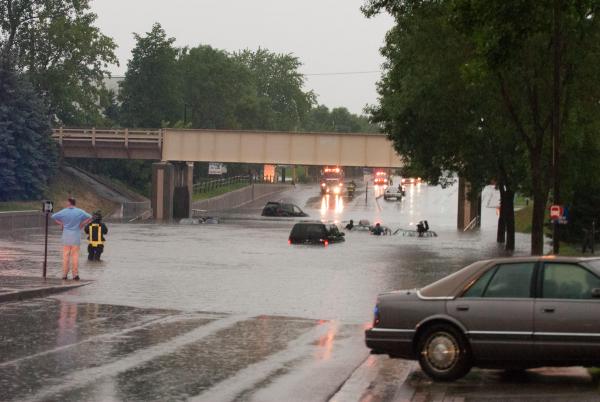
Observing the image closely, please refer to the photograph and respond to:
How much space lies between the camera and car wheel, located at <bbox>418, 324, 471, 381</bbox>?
38.5ft

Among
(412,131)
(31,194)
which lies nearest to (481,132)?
(412,131)

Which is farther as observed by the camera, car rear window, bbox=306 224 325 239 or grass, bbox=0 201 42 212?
grass, bbox=0 201 42 212

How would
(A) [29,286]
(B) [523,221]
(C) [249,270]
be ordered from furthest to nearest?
(B) [523,221] → (C) [249,270] → (A) [29,286]

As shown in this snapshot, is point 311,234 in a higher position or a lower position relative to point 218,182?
lower

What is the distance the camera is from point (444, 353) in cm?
1184

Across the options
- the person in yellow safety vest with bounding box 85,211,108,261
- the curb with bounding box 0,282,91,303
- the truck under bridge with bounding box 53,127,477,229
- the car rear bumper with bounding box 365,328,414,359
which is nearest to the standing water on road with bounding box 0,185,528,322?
the curb with bounding box 0,282,91,303

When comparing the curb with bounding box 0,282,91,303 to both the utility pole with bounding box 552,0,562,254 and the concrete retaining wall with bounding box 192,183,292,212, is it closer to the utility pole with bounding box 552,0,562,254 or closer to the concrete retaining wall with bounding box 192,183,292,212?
the utility pole with bounding box 552,0,562,254

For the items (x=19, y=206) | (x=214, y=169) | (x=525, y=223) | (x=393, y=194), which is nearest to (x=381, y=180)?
(x=214, y=169)

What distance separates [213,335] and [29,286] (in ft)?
23.6

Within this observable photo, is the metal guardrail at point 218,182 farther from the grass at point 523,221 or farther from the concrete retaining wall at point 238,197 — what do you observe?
the grass at point 523,221

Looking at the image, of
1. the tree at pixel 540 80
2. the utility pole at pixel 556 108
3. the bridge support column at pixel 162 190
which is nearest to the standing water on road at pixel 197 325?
the utility pole at pixel 556 108

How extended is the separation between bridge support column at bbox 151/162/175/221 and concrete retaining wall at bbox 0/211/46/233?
92.1ft

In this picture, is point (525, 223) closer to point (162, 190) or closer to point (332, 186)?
point (162, 190)

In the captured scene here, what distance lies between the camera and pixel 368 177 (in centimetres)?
19412
